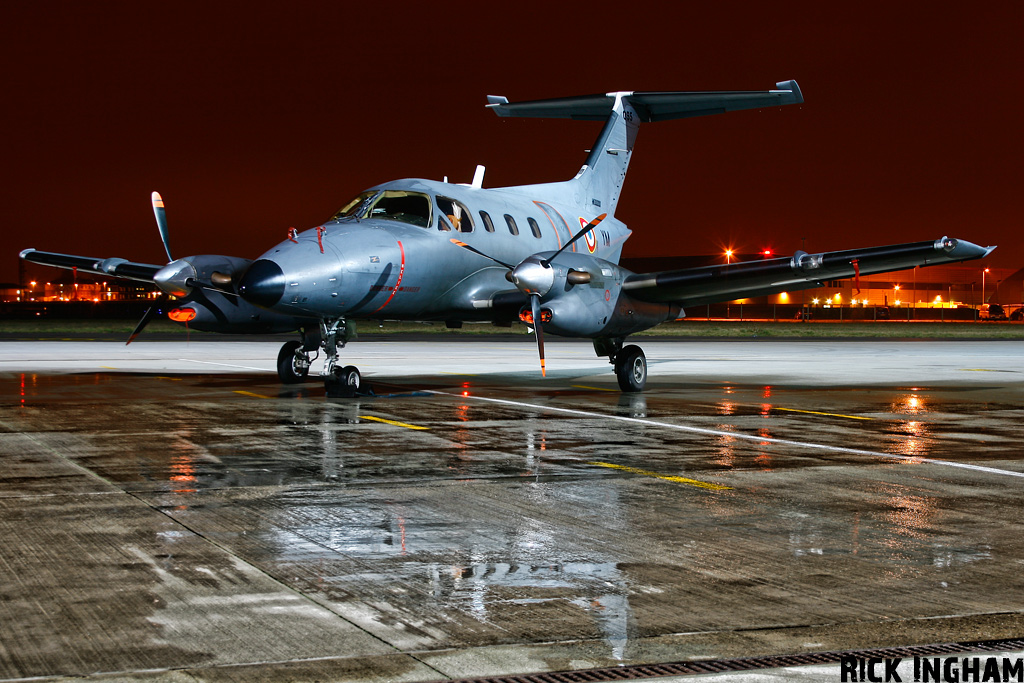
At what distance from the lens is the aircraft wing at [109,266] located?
71.6 feet

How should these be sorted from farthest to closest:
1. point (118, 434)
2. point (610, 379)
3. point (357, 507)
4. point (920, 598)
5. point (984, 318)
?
point (984, 318), point (610, 379), point (118, 434), point (357, 507), point (920, 598)

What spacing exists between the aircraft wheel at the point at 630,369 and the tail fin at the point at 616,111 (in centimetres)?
585

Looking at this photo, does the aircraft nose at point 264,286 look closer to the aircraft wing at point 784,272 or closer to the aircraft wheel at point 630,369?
the aircraft wing at point 784,272

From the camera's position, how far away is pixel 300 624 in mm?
4992

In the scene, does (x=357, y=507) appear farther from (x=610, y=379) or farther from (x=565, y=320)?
(x=610, y=379)

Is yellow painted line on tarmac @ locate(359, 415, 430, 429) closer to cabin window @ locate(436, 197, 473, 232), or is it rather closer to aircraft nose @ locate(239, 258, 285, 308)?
aircraft nose @ locate(239, 258, 285, 308)

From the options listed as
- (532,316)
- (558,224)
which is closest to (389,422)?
(532,316)

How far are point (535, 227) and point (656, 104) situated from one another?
5770mm

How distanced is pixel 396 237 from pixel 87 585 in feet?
39.8

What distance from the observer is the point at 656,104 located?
2506 centimetres

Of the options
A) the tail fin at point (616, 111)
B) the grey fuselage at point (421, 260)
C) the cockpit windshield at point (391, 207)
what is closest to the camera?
the grey fuselage at point (421, 260)

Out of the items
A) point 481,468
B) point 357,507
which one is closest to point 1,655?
point 357,507

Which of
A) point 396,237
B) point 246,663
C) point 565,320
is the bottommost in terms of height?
point 246,663

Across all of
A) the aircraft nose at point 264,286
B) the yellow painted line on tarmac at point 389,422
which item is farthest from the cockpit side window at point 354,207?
the yellow painted line on tarmac at point 389,422
